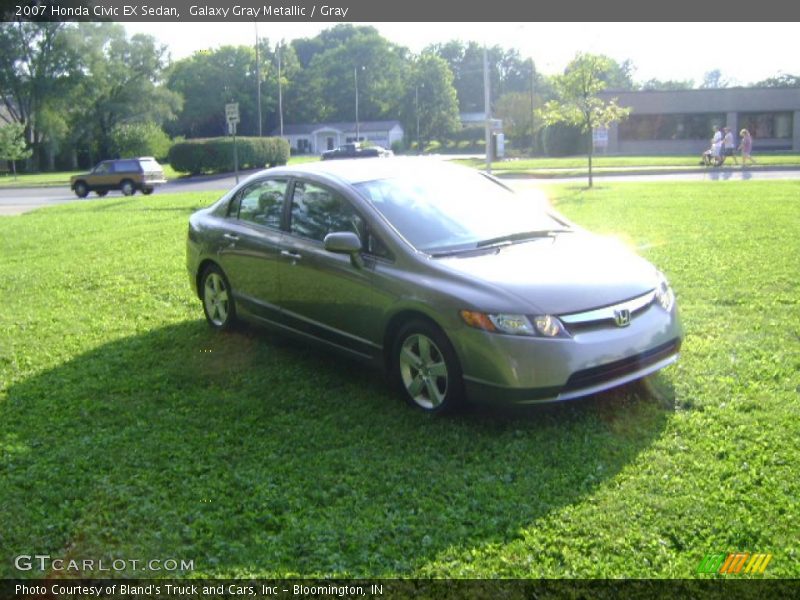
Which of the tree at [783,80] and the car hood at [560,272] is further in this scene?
the tree at [783,80]

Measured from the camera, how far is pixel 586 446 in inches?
187

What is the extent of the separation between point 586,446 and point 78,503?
9.00 ft

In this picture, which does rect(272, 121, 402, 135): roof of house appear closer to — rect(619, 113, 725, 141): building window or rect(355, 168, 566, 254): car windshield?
rect(619, 113, 725, 141): building window

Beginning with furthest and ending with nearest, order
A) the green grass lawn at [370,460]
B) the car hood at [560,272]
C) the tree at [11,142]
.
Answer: the tree at [11,142] < the car hood at [560,272] < the green grass lawn at [370,460]

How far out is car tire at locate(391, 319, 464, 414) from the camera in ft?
16.9

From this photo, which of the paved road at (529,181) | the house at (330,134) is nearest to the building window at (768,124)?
the paved road at (529,181)

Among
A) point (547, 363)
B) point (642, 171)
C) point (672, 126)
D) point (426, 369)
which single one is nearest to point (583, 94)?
point (642, 171)

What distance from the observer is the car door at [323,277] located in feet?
19.2

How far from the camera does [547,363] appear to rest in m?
4.85

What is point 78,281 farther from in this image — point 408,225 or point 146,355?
point 408,225

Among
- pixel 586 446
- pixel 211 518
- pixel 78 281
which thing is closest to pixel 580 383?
pixel 586 446

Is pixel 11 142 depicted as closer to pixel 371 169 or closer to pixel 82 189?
pixel 82 189

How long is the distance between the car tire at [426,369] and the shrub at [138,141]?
6612cm

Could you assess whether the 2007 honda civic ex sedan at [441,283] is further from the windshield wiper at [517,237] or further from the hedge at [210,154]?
the hedge at [210,154]
